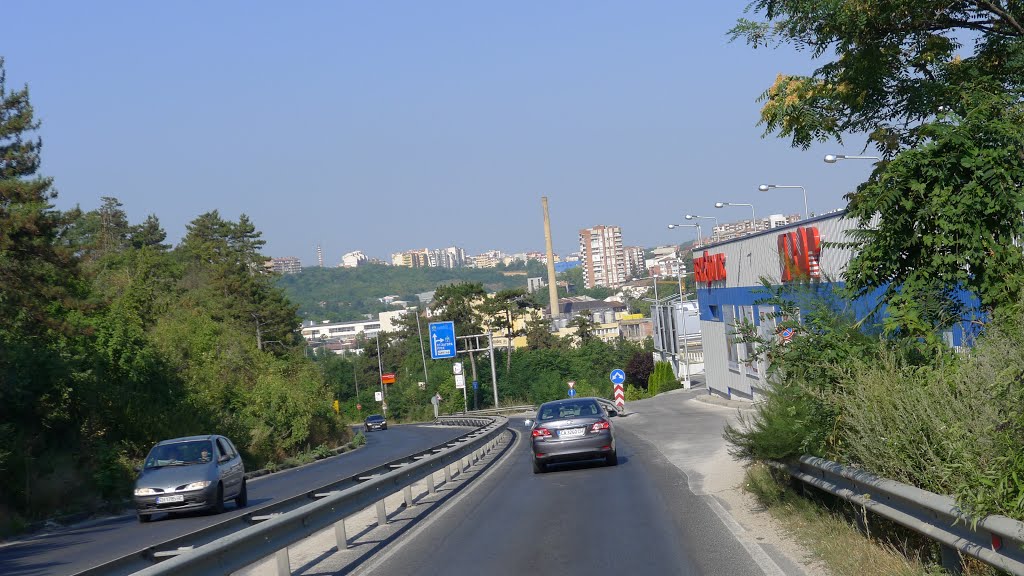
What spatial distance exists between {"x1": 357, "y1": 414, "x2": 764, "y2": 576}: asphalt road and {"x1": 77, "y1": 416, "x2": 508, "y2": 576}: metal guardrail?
771 mm

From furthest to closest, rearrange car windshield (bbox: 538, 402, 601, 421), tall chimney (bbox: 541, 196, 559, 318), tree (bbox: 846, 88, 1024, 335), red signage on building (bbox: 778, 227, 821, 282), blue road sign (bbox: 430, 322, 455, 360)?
1. tall chimney (bbox: 541, 196, 559, 318)
2. blue road sign (bbox: 430, 322, 455, 360)
3. red signage on building (bbox: 778, 227, 821, 282)
4. car windshield (bbox: 538, 402, 601, 421)
5. tree (bbox: 846, 88, 1024, 335)

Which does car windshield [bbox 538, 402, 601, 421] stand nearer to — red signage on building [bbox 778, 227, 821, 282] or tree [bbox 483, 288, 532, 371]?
red signage on building [bbox 778, 227, 821, 282]

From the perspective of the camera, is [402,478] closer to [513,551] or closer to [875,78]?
[513,551]

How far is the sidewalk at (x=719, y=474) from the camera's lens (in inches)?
390

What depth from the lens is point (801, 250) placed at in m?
32.0

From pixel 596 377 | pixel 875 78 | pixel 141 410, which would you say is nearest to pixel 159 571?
pixel 875 78

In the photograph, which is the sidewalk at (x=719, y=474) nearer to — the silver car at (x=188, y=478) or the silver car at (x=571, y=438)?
the silver car at (x=571, y=438)

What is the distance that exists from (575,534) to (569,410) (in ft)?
31.7

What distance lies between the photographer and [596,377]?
11119 centimetres

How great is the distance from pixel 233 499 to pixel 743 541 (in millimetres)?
13558

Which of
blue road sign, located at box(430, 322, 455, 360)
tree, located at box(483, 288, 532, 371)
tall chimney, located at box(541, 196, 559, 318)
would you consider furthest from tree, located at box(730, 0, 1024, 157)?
tall chimney, located at box(541, 196, 559, 318)

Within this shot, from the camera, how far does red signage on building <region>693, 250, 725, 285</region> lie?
47.3m

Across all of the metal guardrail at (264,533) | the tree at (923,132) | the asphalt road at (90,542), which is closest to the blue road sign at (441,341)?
the asphalt road at (90,542)

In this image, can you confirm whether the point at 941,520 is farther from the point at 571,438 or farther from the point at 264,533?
the point at 571,438
